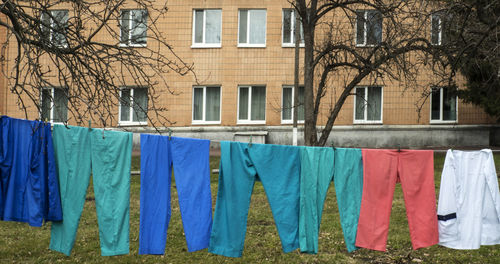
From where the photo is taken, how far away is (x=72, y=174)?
5.94 metres

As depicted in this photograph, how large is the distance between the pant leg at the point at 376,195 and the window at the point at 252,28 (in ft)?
52.1

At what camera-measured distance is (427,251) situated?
8.25 metres

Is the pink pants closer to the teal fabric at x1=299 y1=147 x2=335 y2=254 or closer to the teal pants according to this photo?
the teal fabric at x1=299 y1=147 x2=335 y2=254

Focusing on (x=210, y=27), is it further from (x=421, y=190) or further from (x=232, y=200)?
(x=421, y=190)

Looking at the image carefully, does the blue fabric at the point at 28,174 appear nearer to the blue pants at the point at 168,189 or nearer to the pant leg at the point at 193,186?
the blue pants at the point at 168,189

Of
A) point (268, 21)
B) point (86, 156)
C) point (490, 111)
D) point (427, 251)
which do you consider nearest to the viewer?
point (86, 156)

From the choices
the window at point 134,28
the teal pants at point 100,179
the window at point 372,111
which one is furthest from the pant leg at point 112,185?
the window at point 372,111

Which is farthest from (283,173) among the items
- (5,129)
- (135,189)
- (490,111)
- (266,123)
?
(266,123)

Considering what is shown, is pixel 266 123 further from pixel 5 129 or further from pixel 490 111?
pixel 5 129

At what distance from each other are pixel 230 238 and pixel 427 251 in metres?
3.99

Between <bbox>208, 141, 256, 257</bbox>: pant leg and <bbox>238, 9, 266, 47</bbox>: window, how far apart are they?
16.1 m

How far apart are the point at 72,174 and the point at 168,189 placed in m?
1.17

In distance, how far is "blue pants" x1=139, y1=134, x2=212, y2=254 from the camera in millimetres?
5840

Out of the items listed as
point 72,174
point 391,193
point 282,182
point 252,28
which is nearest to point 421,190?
point 391,193
